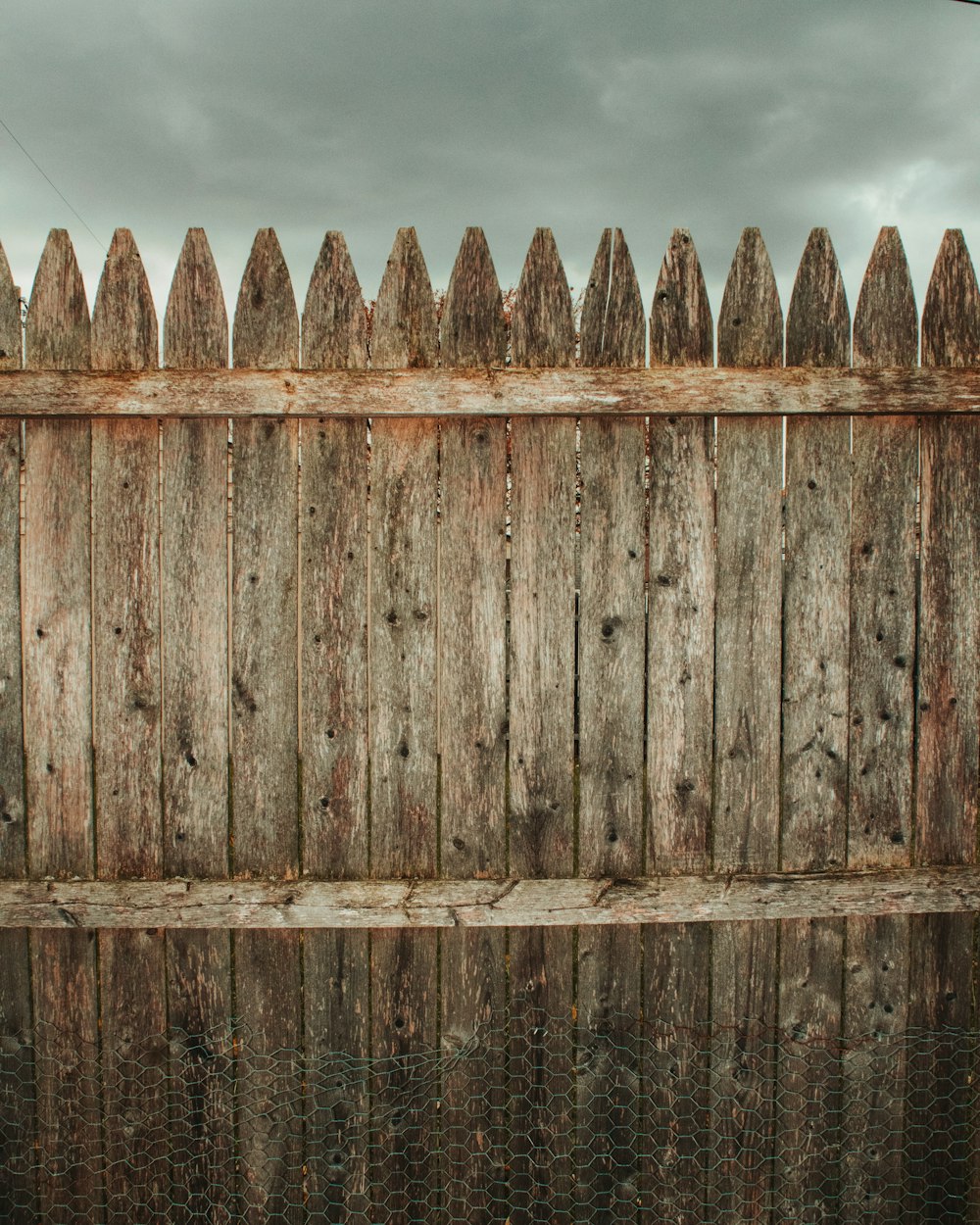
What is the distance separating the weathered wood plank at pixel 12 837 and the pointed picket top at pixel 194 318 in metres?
0.42

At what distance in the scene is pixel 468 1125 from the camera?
249 centimetres

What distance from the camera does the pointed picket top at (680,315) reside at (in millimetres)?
2436

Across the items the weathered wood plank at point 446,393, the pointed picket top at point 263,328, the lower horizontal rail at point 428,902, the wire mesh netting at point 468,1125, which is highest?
the pointed picket top at point 263,328

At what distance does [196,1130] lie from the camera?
2.50 metres

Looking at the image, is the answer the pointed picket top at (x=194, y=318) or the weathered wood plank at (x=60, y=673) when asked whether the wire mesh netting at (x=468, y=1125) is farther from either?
the pointed picket top at (x=194, y=318)

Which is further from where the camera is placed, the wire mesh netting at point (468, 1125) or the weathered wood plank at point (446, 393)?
the wire mesh netting at point (468, 1125)

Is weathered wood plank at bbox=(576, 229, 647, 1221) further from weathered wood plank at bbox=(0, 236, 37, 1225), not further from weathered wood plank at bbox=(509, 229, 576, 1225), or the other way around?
weathered wood plank at bbox=(0, 236, 37, 1225)

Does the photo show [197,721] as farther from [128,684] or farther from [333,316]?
[333,316]

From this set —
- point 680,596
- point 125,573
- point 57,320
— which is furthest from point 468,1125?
point 57,320

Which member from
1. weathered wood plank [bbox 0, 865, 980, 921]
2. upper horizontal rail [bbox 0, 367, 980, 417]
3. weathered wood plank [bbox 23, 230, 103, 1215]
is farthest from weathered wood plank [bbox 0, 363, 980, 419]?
weathered wood plank [bbox 0, 865, 980, 921]

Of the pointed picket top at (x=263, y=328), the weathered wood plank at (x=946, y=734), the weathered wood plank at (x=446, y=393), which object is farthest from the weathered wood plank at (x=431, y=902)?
the pointed picket top at (x=263, y=328)

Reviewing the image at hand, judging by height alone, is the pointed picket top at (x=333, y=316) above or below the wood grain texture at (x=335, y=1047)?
above

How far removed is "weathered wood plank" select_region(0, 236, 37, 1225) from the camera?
245 cm

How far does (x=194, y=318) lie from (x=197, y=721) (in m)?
1.08
